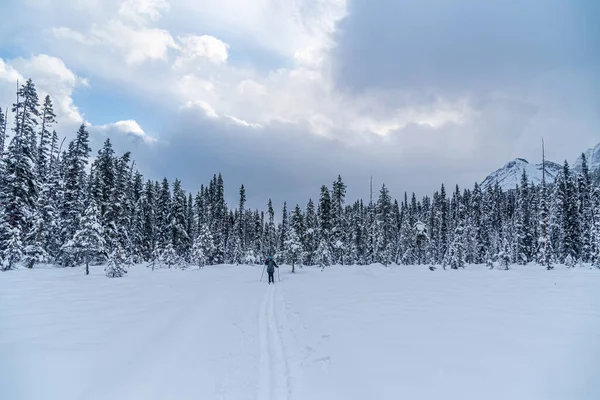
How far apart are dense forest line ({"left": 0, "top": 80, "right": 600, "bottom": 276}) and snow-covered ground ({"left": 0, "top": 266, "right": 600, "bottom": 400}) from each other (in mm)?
19432

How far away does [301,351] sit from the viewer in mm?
8234

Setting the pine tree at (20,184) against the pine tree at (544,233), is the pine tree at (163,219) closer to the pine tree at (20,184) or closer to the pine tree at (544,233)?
the pine tree at (20,184)

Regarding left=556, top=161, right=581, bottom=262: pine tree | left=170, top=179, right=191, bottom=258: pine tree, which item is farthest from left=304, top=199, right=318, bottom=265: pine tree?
left=556, top=161, right=581, bottom=262: pine tree

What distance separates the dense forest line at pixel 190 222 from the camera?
97.6ft

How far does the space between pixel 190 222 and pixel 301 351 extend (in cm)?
7372

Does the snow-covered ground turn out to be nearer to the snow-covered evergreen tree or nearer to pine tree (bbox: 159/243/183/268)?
pine tree (bbox: 159/243/183/268)

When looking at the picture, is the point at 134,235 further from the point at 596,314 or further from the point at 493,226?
the point at 493,226

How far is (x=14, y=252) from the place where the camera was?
27953 mm

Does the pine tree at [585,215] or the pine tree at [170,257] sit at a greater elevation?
the pine tree at [585,215]

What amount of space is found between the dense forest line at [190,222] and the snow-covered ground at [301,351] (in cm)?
1943

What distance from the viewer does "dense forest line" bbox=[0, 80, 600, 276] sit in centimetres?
2973

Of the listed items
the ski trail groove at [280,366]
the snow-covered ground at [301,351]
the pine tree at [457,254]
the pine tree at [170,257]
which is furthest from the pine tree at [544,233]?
the pine tree at [170,257]

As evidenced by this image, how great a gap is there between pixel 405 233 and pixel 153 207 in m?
54.4

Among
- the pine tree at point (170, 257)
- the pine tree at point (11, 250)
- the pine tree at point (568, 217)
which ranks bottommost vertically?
the pine tree at point (170, 257)
